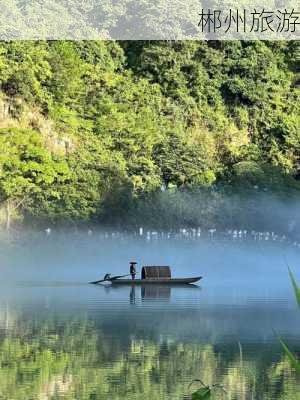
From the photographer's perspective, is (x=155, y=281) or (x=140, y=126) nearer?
(x=155, y=281)

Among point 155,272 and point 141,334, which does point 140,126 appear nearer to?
point 155,272

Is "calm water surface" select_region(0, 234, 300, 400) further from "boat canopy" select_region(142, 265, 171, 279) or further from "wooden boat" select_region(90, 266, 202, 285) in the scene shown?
"boat canopy" select_region(142, 265, 171, 279)

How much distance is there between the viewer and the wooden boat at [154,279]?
63.6ft

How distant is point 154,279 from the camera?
19625 millimetres

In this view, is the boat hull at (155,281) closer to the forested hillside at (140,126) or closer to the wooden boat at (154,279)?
the wooden boat at (154,279)

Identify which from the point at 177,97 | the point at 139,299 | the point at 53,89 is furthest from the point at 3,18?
the point at 139,299

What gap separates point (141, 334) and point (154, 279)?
7.46 meters

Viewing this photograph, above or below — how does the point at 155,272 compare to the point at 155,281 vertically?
above

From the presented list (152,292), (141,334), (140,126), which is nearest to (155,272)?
(152,292)

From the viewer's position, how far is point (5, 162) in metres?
25.7

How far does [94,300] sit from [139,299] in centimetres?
90

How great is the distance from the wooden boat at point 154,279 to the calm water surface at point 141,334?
0.17 meters

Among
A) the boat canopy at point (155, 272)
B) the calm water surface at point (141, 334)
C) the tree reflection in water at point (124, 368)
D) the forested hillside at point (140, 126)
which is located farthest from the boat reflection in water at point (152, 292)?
the forested hillside at point (140, 126)

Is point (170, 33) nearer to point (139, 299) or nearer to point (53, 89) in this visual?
point (53, 89)
